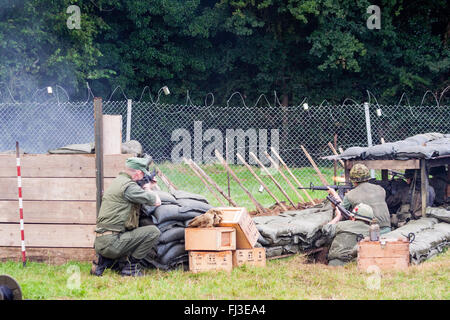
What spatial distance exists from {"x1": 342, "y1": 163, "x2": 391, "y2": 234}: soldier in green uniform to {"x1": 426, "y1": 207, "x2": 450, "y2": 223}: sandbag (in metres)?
1.42

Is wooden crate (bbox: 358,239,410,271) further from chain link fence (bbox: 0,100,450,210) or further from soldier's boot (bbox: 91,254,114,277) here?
chain link fence (bbox: 0,100,450,210)

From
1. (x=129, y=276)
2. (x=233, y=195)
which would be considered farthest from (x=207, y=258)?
(x=233, y=195)

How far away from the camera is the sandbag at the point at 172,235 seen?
25.3 feet

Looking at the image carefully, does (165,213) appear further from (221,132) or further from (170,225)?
(221,132)

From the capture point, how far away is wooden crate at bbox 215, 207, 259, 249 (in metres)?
7.62

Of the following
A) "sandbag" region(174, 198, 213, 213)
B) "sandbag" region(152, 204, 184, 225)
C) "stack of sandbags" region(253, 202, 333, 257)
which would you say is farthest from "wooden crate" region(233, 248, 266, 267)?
"sandbag" region(152, 204, 184, 225)

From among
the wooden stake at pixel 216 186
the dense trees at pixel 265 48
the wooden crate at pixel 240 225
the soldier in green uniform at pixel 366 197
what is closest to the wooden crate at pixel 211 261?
the wooden crate at pixel 240 225

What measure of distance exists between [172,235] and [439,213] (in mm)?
4826

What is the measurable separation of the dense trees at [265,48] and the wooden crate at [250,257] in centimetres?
1615

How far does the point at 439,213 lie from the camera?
32.9 feet

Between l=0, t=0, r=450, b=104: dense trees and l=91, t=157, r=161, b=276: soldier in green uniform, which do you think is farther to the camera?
l=0, t=0, r=450, b=104: dense trees

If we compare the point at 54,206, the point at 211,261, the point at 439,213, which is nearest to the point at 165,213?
the point at 211,261

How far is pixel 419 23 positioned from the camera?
2573cm

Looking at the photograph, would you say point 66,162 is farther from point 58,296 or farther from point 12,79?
point 12,79
